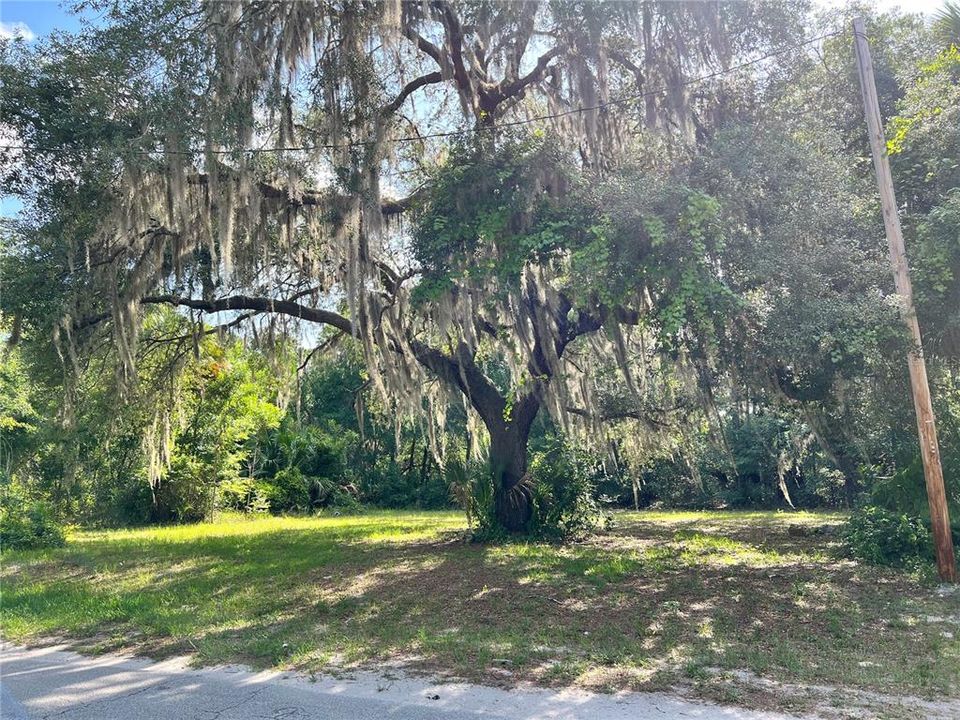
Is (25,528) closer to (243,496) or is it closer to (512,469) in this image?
(243,496)

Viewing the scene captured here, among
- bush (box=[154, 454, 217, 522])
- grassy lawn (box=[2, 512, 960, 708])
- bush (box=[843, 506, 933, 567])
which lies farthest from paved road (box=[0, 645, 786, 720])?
bush (box=[154, 454, 217, 522])

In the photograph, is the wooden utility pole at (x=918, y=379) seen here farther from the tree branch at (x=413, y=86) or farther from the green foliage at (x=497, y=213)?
the tree branch at (x=413, y=86)

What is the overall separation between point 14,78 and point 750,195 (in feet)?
26.7

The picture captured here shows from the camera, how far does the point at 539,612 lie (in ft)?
21.7

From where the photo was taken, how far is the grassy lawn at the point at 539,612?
4863 mm

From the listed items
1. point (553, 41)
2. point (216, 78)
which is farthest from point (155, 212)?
point (553, 41)

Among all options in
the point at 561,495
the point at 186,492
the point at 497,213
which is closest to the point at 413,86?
the point at 497,213

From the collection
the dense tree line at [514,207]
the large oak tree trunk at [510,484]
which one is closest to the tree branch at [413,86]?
the dense tree line at [514,207]

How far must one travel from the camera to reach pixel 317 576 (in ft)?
28.9

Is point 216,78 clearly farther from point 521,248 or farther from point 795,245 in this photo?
point 795,245

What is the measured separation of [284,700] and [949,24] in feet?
28.1

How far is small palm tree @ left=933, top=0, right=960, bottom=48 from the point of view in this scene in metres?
6.91

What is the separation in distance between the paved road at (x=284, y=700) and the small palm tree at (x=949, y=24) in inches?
270

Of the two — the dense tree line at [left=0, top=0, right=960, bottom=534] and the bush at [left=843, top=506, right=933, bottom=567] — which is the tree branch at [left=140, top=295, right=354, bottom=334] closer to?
the dense tree line at [left=0, top=0, right=960, bottom=534]
